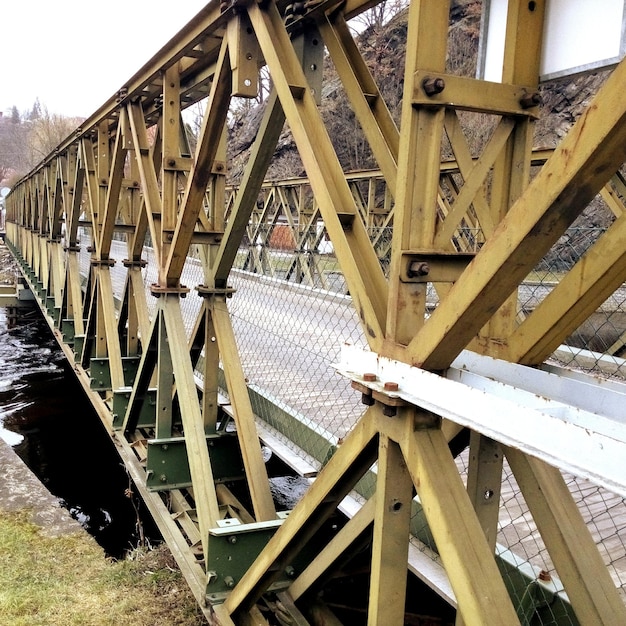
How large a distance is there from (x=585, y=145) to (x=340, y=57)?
1.85 metres

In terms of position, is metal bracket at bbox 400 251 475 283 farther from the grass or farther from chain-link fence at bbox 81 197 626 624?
the grass

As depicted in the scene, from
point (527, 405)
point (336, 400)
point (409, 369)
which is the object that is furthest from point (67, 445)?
point (527, 405)

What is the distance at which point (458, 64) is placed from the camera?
2512 centimetres

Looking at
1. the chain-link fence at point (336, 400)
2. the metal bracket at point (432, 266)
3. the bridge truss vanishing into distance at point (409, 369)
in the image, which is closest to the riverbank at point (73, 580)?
the bridge truss vanishing into distance at point (409, 369)

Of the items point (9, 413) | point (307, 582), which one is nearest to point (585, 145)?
point (307, 582)

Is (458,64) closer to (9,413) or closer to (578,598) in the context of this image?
A: (9,413)

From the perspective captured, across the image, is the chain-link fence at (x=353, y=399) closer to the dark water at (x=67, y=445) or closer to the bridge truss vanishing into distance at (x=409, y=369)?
the bridge truss vanishing into distance at (x=409, y=369)

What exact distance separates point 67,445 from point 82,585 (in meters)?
6.11

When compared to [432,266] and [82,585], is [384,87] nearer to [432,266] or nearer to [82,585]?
[82,585]

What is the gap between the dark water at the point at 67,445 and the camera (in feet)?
27.2

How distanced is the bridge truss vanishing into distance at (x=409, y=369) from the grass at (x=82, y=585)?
473 mm

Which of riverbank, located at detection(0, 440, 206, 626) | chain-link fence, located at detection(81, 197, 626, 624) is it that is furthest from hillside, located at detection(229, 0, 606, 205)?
riverbank, located at detection(0, 440, 206, 626)

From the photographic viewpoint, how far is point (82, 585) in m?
5.01

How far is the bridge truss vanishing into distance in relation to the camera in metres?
1.93
